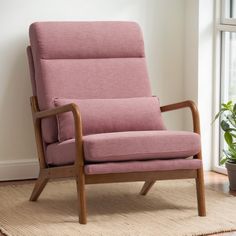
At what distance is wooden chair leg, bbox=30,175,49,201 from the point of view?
3.51 meters

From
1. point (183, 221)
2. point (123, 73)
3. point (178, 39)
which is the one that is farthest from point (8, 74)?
point (183, 221)

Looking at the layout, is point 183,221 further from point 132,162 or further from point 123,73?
point 123,73

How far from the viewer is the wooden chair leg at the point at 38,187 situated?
3512 millimetres

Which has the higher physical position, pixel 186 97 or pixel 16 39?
pixel 16 39

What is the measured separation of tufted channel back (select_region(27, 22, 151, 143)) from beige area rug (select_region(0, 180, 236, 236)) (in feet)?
1.45

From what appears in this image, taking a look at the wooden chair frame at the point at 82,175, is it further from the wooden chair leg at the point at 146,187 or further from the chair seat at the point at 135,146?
the wooden chair leg at the point at 146,187

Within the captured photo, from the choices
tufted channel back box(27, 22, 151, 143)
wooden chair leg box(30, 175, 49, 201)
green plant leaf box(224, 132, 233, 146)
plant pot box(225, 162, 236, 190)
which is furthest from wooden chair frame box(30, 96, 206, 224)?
plant pot box(225, 162, 236, 190)

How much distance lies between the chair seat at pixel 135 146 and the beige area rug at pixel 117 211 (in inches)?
11.8

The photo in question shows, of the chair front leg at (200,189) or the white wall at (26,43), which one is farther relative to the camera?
the white wall at (26,43)

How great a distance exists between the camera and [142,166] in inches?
123

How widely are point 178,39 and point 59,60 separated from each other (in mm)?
1091

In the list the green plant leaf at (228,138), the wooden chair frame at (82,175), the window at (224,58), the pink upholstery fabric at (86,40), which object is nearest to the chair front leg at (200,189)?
the wooden chair frame at (82,175)

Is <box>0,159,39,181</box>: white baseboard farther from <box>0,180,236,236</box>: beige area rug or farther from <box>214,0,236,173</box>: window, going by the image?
<box>214,0,236,173</box>: window

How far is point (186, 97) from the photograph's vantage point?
4.55 meters
